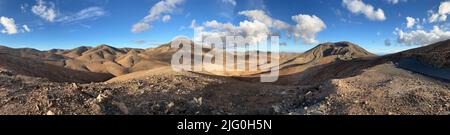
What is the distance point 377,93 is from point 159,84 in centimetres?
855

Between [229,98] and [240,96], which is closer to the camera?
[229,98]

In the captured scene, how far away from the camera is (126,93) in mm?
15484

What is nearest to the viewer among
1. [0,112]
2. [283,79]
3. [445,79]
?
[0,112]

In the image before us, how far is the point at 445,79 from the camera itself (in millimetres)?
17781

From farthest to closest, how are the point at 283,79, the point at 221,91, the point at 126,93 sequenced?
the point at 283,79, the point at 221,91, the point at 126,93

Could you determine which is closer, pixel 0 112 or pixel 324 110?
pixel 0 112

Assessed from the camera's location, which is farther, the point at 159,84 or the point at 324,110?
the point at 159,84

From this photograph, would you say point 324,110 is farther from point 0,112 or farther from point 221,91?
point 0,112
